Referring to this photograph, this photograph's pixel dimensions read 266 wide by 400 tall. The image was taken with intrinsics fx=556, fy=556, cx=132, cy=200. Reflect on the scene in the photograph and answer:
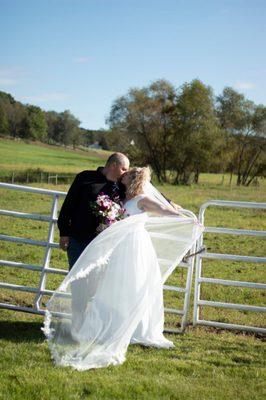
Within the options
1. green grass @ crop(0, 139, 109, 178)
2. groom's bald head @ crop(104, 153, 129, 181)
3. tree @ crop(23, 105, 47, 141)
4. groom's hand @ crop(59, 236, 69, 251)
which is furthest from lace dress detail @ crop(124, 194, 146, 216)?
tree @ crop(23, 105, 47, 141)

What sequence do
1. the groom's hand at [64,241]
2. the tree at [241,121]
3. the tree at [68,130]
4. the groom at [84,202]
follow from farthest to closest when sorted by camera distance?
1. the tree at [68,130]
2. the tree at [241,121]
3. the groom's hand at [64,241]
4. the groom at [84,202]

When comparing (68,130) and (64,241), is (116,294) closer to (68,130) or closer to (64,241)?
(64,241)

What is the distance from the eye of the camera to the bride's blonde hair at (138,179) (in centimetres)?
641

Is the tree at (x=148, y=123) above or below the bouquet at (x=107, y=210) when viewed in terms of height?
above

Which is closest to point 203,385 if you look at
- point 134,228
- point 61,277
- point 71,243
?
point 134,228

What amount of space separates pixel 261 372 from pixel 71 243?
2672 millimetres

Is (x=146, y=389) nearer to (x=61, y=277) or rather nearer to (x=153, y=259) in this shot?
(x=153, y=259)

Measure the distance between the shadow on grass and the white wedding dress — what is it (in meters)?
0.66

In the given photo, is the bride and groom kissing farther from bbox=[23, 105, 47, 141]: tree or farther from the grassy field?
bbox=[23, 105, 47, 141]: tree

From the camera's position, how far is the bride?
582cm

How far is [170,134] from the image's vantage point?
64.4 meters

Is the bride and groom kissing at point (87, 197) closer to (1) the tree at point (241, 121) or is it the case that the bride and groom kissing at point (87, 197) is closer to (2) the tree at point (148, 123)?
(2) the tree at point (148, 123)

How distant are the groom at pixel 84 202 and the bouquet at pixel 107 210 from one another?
0.09m

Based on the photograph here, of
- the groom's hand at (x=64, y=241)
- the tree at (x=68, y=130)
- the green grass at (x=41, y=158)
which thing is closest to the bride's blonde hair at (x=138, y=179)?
the groom's hand at (x=64, y=241)
